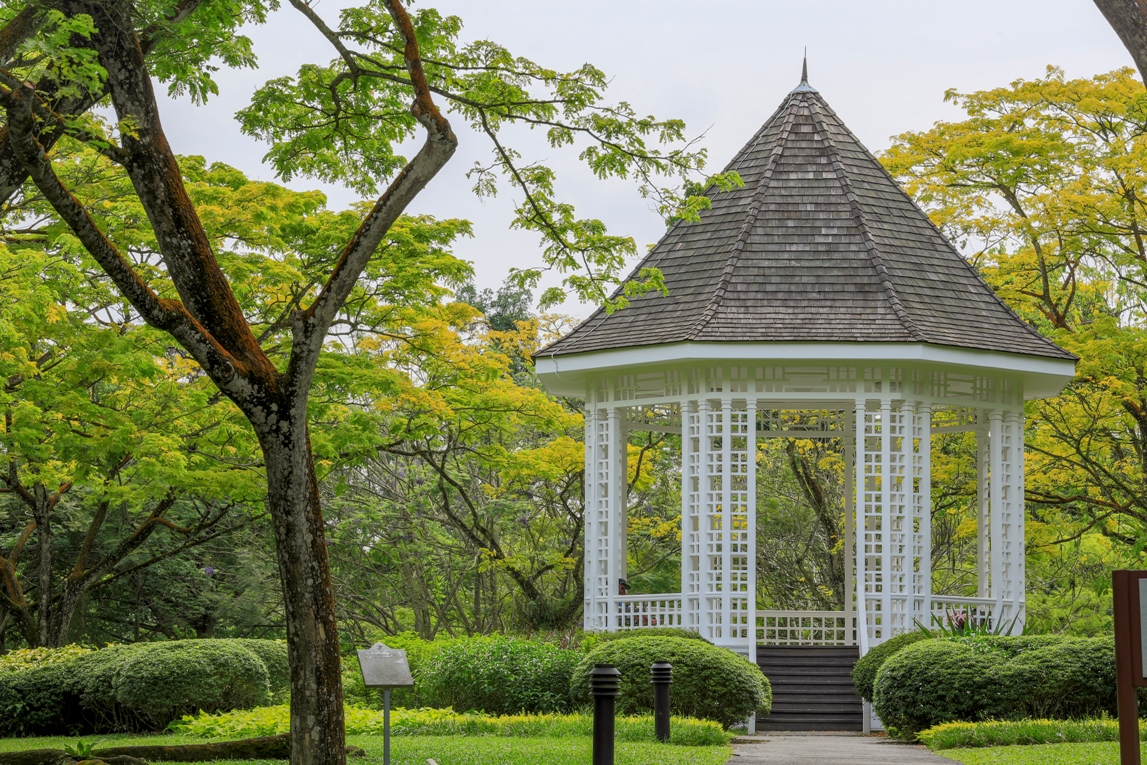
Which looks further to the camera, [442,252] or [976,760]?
[442,252]

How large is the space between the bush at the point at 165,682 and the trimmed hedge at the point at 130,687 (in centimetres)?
1

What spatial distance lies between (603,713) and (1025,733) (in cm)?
497

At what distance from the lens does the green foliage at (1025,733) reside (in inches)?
468

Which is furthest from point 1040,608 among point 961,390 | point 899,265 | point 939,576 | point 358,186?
point 358,186

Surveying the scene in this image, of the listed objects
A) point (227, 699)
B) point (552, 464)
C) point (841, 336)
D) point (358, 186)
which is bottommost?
point (227, 699)

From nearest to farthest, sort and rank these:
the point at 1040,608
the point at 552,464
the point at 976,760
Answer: the point at 976,760 → the point at 552,464 → the point at 1040,608

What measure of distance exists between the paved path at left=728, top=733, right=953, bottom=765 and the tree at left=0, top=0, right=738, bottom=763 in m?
4.25

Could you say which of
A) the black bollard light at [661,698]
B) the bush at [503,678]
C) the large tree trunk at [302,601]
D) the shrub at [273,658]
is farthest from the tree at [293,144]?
the shrub at [273,658]

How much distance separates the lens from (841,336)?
16250 mm

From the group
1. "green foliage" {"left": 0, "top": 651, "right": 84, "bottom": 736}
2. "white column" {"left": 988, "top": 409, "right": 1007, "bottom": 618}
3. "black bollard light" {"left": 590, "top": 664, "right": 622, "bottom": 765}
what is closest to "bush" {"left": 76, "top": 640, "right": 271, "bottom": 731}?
"green foliage" {"left": 0, "top": 651, "right": 84, "bottom": 736}

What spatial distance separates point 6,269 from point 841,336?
31.4ft

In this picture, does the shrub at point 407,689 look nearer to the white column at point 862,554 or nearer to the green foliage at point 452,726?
the green foliage at point 452,726

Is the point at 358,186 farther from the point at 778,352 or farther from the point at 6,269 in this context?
the point at 778,352

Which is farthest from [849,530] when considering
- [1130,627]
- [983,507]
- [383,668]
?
[1130,627]
